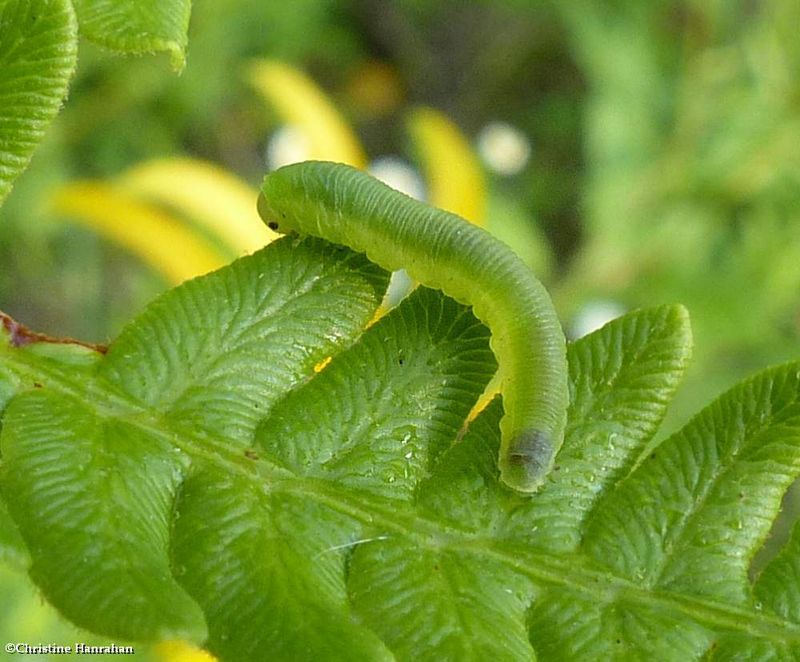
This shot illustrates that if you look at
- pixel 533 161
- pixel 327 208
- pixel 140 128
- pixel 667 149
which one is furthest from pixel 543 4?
pixel 327 208

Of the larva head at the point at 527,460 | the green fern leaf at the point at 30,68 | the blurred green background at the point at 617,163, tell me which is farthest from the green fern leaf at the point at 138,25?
the blurred green background at the point at 617,163

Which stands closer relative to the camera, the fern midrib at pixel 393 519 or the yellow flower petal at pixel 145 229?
the fern midrib at pixel 393 519

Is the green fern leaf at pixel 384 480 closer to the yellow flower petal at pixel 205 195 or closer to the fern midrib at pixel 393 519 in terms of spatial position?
the fern midrib at pixel 393 519

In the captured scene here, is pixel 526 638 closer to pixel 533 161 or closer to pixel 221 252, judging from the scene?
pixel 221 252

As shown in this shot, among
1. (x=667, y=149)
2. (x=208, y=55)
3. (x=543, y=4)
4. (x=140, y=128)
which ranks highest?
(x=543, y=4)

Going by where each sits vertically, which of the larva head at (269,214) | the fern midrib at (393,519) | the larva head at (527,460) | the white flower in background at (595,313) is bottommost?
the fern midrib at (393,519)
